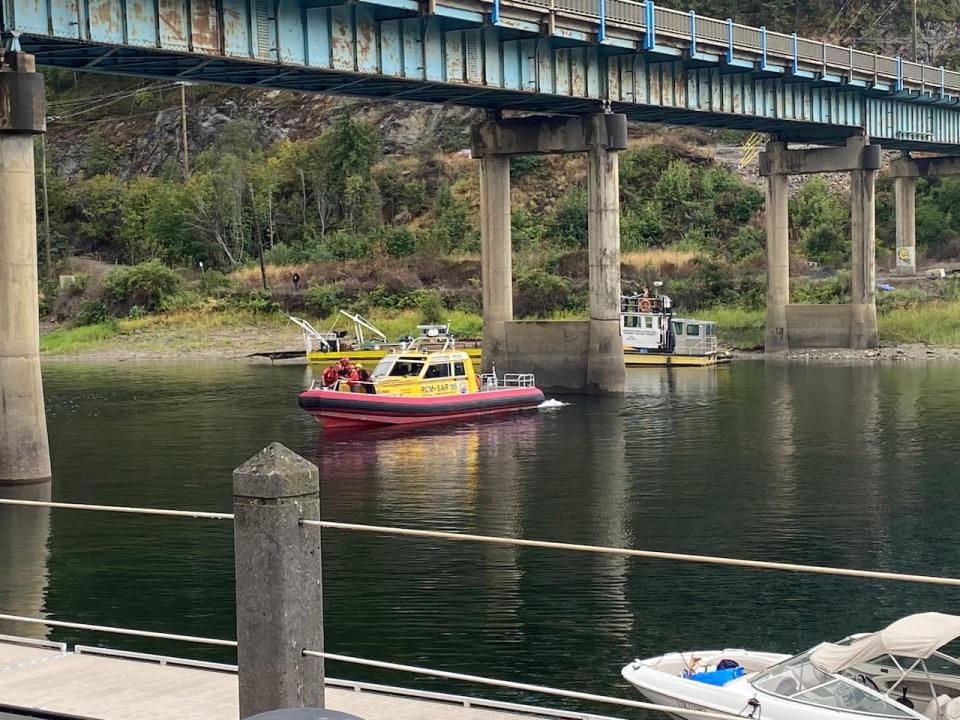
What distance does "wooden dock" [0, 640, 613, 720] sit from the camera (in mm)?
10258

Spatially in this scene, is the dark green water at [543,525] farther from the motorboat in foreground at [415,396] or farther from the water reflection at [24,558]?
the motorboat in foreground at [415,396]

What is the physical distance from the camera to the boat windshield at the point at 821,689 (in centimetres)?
1223

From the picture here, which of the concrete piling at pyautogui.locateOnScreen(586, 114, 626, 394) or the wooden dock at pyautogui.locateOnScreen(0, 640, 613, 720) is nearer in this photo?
the wooden dock at pyautogui.locateOnScreen(0, 640, 613, 720)

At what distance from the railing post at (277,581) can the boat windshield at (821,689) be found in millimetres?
5383

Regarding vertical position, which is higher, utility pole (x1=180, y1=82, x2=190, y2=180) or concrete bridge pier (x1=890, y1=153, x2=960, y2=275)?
utility pole (x1=180, y1=82, x2=190, y2=180)

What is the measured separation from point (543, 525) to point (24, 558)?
9117 millimetres

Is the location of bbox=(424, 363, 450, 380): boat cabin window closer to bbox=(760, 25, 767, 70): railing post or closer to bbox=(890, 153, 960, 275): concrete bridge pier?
bbox=(760, 25, 767, 70): railing post

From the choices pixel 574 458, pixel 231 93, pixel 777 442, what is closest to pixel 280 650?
pixel 574 458

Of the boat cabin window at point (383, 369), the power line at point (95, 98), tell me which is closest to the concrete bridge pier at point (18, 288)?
the boat cabin window at point (383, 369)

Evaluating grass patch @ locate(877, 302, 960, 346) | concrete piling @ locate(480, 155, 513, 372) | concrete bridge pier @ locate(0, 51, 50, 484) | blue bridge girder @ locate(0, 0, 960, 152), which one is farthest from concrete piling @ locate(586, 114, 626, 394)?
concrete bridge pier @ locate(0, 51, 50, 484)

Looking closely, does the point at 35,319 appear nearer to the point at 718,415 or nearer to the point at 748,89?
the point at 718,415

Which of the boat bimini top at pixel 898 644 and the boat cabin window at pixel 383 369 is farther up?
the boat cabin window at pixel 383 369

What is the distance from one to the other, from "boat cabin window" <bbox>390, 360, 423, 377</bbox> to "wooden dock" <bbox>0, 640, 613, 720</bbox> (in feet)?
115

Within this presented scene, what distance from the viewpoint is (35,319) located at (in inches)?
1251
